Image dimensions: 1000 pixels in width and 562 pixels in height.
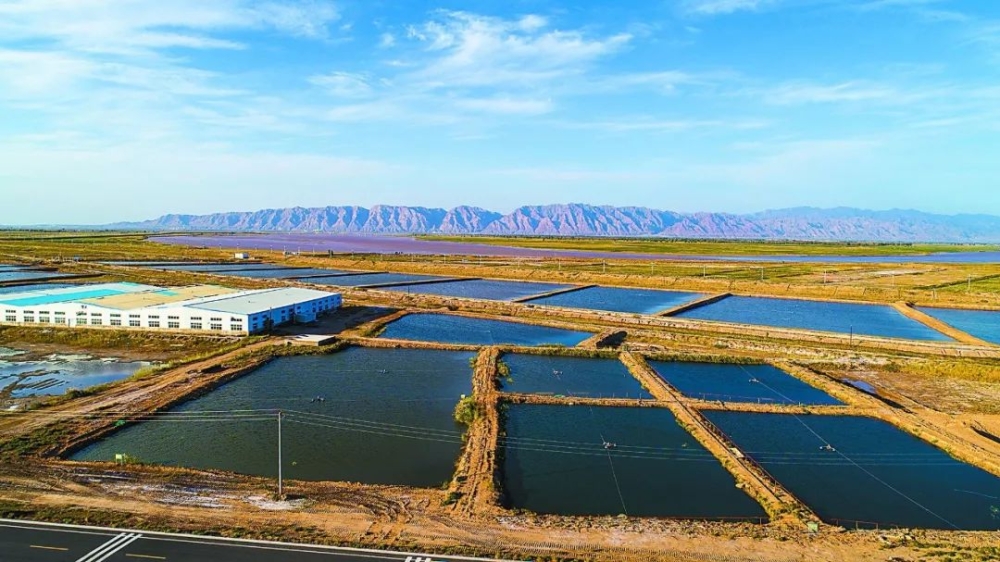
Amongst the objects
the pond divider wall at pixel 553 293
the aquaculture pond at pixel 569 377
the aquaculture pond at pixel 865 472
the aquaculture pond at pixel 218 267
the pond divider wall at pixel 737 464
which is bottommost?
the aquaculture pond at pixel 865 472

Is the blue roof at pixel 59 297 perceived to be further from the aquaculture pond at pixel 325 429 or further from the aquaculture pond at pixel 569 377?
the aquaculture pond at pixel 569 377

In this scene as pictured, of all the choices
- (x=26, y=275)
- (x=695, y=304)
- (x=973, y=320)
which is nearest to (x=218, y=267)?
(x=26, y=275)

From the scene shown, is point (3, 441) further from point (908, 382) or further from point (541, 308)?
point (908, 382)

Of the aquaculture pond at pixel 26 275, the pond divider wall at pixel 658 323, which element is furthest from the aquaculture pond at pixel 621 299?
the aquaculture pond at pixel 26 275

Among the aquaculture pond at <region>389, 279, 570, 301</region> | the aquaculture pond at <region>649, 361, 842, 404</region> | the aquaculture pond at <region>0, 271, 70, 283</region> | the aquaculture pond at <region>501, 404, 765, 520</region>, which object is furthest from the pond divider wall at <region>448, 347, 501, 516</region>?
the aquaculture pond at <region>0, 271, 70, 283</region>

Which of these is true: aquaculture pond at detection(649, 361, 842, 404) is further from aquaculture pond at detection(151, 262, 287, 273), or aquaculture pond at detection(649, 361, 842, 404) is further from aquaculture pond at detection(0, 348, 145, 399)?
aquaculture pond at detection(151, 262, 287, 273)

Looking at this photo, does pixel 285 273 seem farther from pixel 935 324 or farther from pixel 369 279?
pixel 935 324
